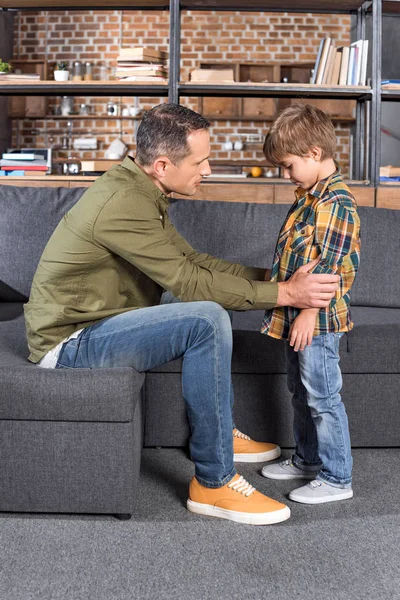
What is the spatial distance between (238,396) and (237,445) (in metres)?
0.16

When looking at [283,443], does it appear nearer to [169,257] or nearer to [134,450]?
[134,450]

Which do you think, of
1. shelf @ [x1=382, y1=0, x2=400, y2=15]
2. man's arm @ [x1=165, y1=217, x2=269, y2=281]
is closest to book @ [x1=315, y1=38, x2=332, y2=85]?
shelf @ [x1=382, y1=0, x2=400, y2=15]

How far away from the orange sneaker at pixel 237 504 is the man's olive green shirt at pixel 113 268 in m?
0.47

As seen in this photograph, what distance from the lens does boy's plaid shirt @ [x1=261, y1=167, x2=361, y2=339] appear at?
6.51 feet

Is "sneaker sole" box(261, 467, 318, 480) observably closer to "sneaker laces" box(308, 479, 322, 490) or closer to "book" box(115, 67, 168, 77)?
"sneaker laces" box(308, 479, 322, 490)

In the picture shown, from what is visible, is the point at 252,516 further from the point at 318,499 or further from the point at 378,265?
the point at 378,265

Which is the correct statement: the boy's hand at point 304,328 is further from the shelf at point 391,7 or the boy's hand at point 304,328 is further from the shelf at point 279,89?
the shelf at point 391,7

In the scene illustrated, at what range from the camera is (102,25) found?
25.0ft

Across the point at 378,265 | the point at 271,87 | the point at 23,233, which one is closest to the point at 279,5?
the point at 271,87

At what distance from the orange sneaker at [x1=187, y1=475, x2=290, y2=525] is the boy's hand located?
0.39 m

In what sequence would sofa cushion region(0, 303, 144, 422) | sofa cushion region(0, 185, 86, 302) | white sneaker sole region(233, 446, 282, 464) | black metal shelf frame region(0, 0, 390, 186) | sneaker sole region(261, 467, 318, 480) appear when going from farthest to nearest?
black metal shelf frame region(0, 0, 390, 186)
sofa cushion region(0, 185, 86, 302)
white sneaker sole region(233, 446, 282, 464)
sneaker sole region(261, 467, 318, 480)
sofa cushion region(0, 303, 144, 422)

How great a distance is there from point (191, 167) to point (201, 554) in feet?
3.23

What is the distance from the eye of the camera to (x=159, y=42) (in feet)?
25.0

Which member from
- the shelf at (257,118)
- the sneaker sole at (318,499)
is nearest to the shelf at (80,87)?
the sneaker sole at (318,499)
